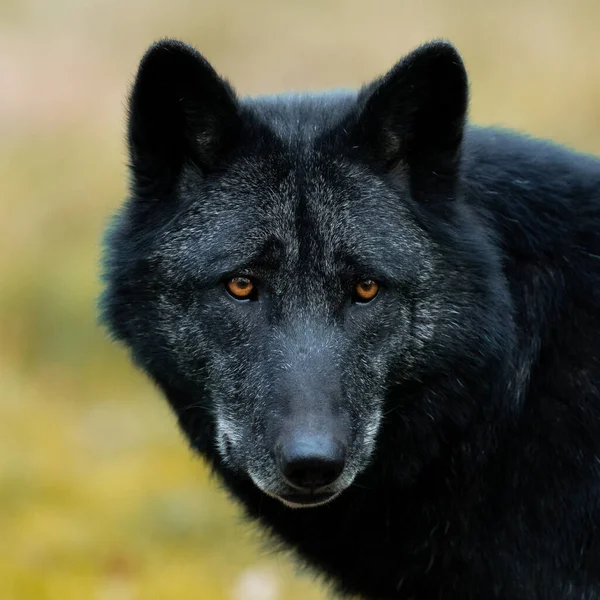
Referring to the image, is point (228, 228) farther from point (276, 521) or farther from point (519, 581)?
point (519, 581)

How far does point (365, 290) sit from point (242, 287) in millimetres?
517

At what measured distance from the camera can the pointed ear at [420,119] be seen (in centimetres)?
439

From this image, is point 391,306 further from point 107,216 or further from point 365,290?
point 107,216

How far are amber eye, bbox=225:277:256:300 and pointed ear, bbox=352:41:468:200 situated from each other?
77cm

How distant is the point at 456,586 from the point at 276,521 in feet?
2.97

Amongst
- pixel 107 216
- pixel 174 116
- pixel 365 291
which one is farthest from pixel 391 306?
pixel 107 216

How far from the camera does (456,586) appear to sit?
4.62 m

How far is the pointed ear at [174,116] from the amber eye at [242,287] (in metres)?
0.56

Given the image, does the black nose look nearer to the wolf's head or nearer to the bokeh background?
the wolf's head

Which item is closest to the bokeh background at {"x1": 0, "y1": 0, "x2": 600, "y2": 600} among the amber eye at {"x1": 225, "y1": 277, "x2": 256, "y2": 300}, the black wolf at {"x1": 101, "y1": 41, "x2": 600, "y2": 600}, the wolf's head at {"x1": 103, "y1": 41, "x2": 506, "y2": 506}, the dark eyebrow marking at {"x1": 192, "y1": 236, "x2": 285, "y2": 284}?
the black wolf at {"x1": 101, "y1": 41, "x2": 600, "y2": 600}

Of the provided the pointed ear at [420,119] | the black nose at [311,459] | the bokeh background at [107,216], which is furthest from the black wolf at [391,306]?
the bokeh background at [107,216]

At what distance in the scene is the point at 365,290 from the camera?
173 inches

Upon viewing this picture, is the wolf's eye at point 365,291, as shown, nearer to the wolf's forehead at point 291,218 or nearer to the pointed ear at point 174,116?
the wolf's forehead at point 291,218

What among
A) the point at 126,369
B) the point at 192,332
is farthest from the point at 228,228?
the point at 126,369
